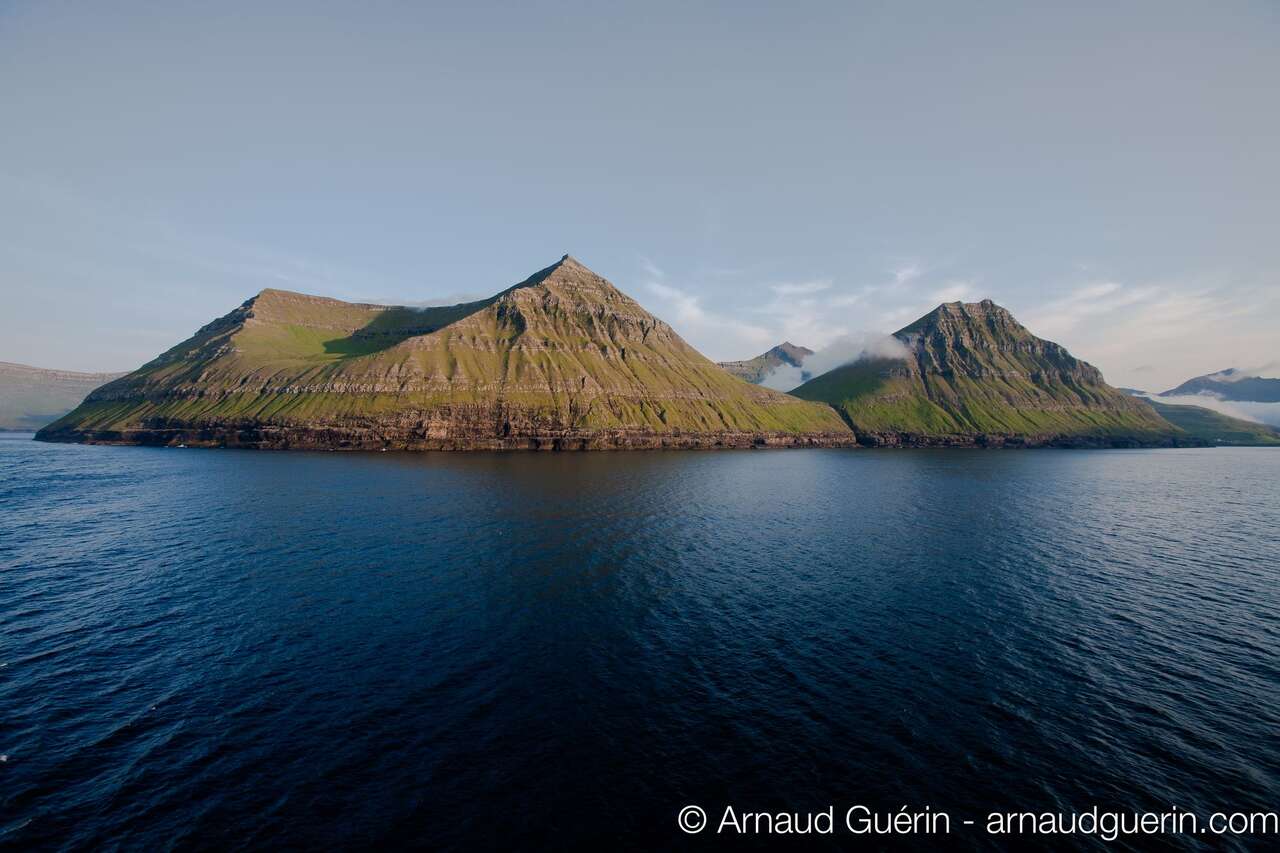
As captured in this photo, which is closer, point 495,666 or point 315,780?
point 315,780

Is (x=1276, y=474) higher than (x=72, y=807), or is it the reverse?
(x=1276, y=474)

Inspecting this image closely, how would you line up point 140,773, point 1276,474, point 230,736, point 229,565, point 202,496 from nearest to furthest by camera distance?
point 140,773 < point 230,736 < point 229,565 < point 202,496 < point 1276,474

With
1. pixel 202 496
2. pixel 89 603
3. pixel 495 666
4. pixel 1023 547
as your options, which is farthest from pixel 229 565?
pixel 1023 547

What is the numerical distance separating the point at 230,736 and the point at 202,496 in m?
108

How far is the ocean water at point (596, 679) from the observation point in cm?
2702

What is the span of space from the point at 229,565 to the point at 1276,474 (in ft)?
1101

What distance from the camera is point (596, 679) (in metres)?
39.8

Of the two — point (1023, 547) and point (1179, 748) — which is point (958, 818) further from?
point (1023, 547)

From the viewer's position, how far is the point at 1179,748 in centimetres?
3189

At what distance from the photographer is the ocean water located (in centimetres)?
2702

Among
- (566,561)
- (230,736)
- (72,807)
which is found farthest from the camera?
(566,561)

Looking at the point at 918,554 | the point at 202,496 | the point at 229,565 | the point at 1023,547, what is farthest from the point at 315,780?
the point at 202,496

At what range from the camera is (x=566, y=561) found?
70125 mm

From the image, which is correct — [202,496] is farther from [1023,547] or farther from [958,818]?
[1023,547]
